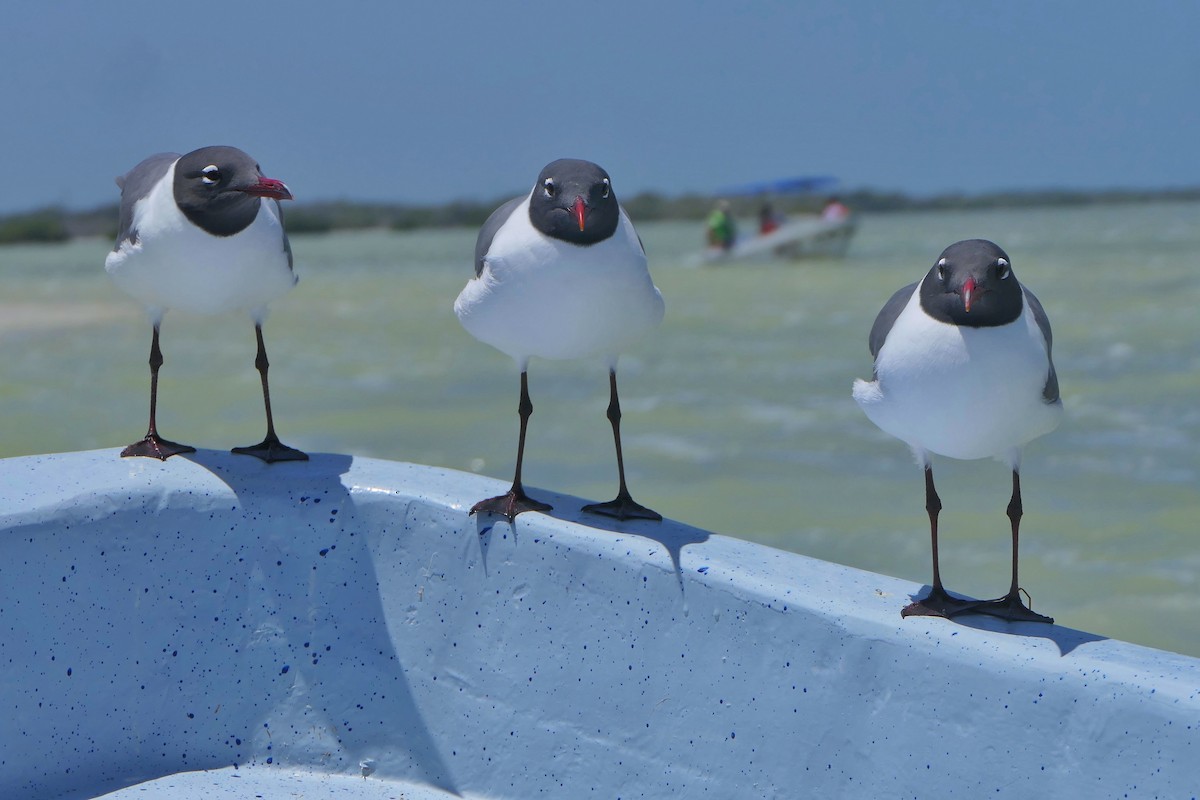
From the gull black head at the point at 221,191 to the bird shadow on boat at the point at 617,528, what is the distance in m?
0.84

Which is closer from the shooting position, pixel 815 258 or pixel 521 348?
pixel 521 348

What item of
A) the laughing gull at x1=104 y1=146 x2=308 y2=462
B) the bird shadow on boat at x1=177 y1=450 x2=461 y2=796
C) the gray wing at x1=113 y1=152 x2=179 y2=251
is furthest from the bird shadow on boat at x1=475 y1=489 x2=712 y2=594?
the gray wing at x1=113 y1=152 x2=179 y2=251

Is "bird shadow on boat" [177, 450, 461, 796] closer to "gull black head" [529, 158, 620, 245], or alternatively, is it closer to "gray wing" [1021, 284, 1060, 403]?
"gull black head" [529, 158, 620, 245]

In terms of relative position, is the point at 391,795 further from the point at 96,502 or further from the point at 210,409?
the point at 210,409

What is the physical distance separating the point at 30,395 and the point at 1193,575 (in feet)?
26.8

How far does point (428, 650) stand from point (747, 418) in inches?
239

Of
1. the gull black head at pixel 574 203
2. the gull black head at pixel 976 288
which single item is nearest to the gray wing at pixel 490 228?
the gull black head at pixel 574 203

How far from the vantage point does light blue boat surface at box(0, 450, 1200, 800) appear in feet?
7.16

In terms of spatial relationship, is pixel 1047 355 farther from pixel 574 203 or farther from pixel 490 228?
pixel 490 228

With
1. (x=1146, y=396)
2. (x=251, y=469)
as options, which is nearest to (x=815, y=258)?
(x=1146, y=396)

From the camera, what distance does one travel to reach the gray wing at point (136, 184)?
299 cm

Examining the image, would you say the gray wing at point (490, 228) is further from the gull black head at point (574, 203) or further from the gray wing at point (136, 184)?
the gray wing at point (136, 184)

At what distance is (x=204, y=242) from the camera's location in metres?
2.84

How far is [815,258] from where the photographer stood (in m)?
23.8
